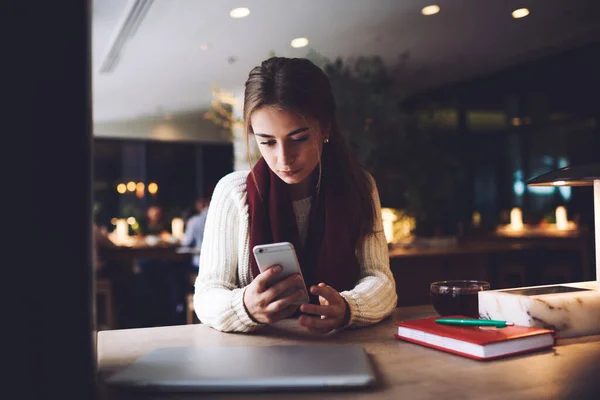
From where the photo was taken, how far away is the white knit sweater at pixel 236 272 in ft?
3.52

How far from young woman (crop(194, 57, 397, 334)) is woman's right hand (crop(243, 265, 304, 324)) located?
0.08m

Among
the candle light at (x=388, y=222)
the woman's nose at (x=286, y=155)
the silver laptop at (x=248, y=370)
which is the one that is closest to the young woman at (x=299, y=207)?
the woman's nose at (x=286, y=155)

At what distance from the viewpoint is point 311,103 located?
130 cm

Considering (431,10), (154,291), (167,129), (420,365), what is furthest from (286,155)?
(167,129)

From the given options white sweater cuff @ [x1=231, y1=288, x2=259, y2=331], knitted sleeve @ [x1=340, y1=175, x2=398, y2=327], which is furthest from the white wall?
white sweater cuff @ [x1=231, y1=288, x2=259, y2=331]

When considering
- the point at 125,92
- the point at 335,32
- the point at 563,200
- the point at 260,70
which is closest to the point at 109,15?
the point at 335,32

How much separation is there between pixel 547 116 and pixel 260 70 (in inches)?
251

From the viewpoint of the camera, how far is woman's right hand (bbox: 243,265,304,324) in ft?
3.25

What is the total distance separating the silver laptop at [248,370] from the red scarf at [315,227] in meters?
0.49

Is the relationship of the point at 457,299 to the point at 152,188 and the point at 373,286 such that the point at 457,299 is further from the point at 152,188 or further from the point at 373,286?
the point at 152,188

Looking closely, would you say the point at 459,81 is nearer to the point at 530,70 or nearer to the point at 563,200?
the point at 530,70

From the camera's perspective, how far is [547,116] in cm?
683

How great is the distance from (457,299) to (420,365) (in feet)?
1.08

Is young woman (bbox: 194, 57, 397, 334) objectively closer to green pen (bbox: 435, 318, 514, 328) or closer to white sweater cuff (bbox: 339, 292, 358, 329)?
white sweater cuff (bbox: 339, 292, 358, 329)
